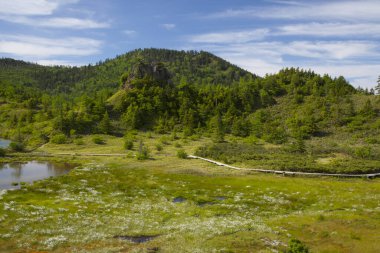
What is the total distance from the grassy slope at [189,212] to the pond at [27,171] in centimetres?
553

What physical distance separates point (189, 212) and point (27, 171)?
182 feet

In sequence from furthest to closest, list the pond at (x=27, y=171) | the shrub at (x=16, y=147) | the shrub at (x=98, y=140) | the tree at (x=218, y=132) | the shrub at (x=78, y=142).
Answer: the tree at (x=218, y=132)
the shrub at (x=98, y=140)
the shrub at (x=78, y=142)
the shrub at (x=16, y=147)
the pond at (x=27, y=171)

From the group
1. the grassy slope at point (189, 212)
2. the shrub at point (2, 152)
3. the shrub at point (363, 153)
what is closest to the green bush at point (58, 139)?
the shrub at point (2, 152)

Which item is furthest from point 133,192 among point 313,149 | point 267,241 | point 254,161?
point 313,149

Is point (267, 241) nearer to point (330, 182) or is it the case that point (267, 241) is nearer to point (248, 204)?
point (248, 204)

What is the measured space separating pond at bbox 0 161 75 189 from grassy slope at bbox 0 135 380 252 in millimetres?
5526

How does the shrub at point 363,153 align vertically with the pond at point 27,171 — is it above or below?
above

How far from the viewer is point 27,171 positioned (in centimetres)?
8938

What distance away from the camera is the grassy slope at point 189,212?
4294 cm

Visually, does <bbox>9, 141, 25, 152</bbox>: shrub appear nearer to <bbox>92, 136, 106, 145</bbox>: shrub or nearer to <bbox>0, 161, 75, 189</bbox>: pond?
<bbox>0, 161, 75, 189</bbox>: pond

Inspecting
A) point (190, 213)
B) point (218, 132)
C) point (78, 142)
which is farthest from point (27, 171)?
point (218, 132)

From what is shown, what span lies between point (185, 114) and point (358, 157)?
307 feet

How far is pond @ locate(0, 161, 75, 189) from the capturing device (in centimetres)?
7657

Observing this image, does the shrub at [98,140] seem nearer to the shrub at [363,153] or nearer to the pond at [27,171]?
the pond at [27,171]
